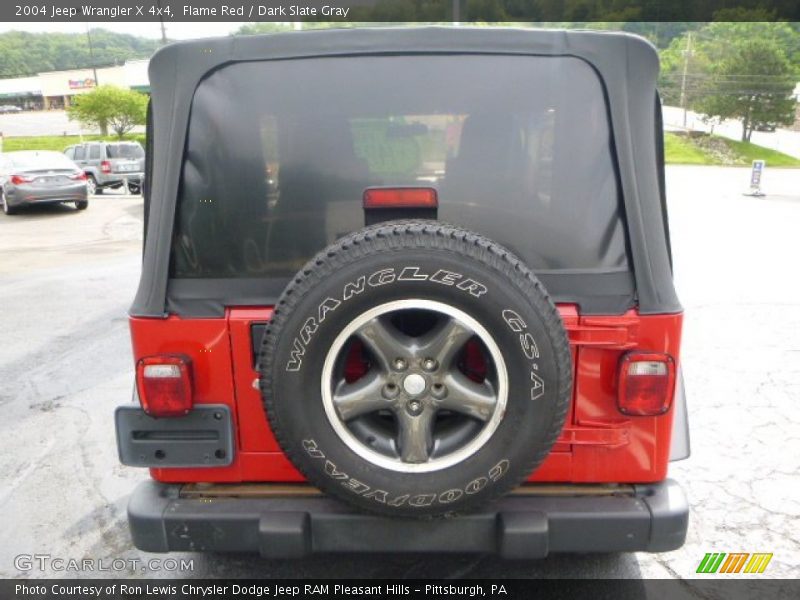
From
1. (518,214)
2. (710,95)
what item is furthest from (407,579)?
(710,95)

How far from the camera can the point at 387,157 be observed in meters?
2.37

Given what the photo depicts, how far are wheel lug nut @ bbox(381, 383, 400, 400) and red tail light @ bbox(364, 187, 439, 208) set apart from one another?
61 cm

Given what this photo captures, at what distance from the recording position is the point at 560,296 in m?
2.32

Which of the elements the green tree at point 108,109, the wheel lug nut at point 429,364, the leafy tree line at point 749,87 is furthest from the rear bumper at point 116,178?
the leafy tree line at point 749,87

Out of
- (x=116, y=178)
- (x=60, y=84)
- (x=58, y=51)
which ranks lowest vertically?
(x=116, y=178)

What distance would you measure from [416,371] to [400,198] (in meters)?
0.60

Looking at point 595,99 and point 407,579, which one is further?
point 407,579

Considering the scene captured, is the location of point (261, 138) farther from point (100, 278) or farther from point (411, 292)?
point (100, 278)

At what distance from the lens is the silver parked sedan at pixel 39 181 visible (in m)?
16.1

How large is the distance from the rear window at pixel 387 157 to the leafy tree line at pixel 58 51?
82.3m

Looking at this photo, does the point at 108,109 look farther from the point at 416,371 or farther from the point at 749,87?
the point at 416,371

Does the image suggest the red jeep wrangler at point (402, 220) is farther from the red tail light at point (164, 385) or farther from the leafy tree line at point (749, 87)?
the leafy tree line at point (749, 87)

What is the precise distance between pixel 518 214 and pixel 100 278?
27.0 feet

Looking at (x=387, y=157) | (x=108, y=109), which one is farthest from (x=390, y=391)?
(x=108, y=109)
